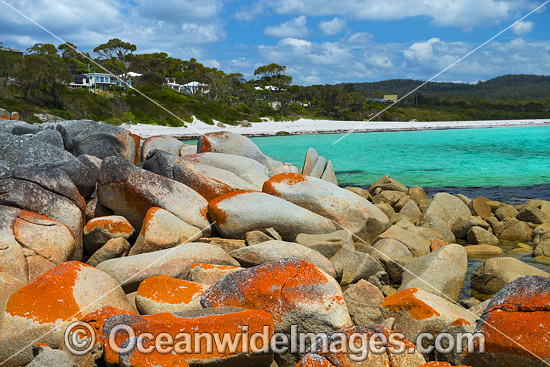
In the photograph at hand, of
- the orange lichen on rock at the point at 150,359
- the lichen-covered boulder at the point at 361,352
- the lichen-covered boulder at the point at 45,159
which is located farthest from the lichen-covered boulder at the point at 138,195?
the lichen-covered boulder at the point at 361,352

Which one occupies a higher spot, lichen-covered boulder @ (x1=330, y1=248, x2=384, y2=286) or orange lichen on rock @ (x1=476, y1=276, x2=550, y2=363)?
orange lichen on rock @ (x1=476, y1=276, x2=550, y2=363)

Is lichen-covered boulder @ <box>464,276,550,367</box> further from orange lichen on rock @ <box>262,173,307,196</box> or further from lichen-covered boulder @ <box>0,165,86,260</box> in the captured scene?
lichen-covered boulder @ <box>0,165,86,260</box>

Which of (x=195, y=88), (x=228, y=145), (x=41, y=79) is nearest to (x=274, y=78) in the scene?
(x=195, y=88)

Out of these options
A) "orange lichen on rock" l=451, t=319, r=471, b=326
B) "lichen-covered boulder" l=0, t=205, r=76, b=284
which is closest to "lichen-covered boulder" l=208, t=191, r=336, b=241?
"lichen-covered boulder" l=0, t=205, r=76, b=284

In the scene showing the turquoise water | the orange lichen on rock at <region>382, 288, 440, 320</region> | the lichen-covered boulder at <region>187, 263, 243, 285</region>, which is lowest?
the turquoise water

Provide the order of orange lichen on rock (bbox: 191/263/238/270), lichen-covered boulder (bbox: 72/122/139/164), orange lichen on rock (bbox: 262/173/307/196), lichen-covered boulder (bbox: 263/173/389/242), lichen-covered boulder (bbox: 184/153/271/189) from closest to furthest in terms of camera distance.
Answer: orange lichen on rock (bbox: 191/263/238/270) → lichen-covered boulder (bbox: 263/173/389/242) → orange lichen on rock (bbox: 262/173/307/196) → lichen-covered boulder (bbox: 184/153/271/189) → lichen-covered boulder (bbox: 72/122/139/164)

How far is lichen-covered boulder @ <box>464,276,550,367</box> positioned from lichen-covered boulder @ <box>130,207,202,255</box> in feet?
13.0

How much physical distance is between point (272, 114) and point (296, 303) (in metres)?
59.5

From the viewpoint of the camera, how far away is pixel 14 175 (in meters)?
6.54

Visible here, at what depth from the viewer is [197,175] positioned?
27.0 feet

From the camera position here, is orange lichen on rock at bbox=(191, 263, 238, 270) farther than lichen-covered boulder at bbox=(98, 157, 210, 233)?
No

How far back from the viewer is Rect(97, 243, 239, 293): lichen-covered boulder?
5598mm

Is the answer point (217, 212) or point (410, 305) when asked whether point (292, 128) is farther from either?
point (410, 305)

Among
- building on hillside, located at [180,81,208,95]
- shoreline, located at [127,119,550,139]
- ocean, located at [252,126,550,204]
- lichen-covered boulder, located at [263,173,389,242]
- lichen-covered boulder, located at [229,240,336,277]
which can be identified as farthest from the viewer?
building on hillside, located at [180,81,208,95]
